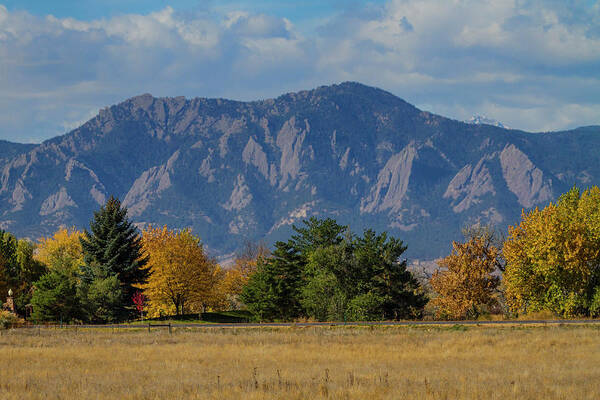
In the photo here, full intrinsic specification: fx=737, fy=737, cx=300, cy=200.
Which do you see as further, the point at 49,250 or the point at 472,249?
the point at 49,250

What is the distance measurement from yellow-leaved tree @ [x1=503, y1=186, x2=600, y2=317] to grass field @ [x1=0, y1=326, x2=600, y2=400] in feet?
48.4

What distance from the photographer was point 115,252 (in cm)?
8288

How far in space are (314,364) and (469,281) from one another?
1709 inches

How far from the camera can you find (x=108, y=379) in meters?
29.7

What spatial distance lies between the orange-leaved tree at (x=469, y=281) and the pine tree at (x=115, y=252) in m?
33.5

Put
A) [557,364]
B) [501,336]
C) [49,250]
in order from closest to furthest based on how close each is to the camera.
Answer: [557,364] → [501,336] → [49,250]

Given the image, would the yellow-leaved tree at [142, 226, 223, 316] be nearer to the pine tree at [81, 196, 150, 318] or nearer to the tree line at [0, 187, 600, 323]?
the tree line at [0, 187, 600, 323]

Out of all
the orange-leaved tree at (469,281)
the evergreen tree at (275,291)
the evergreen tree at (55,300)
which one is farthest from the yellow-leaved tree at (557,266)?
the evergreen tree at (55,300)

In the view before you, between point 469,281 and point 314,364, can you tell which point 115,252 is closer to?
point 469,281

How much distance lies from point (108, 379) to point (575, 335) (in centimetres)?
2704

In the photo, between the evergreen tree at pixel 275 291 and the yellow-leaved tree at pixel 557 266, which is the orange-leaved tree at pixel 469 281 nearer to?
the yellow-leaved tree at pixel 557 266

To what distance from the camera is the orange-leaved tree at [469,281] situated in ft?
245

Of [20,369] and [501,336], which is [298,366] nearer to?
[20,369]

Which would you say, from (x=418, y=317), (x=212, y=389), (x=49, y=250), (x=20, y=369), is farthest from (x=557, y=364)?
(x=49, y=250)
